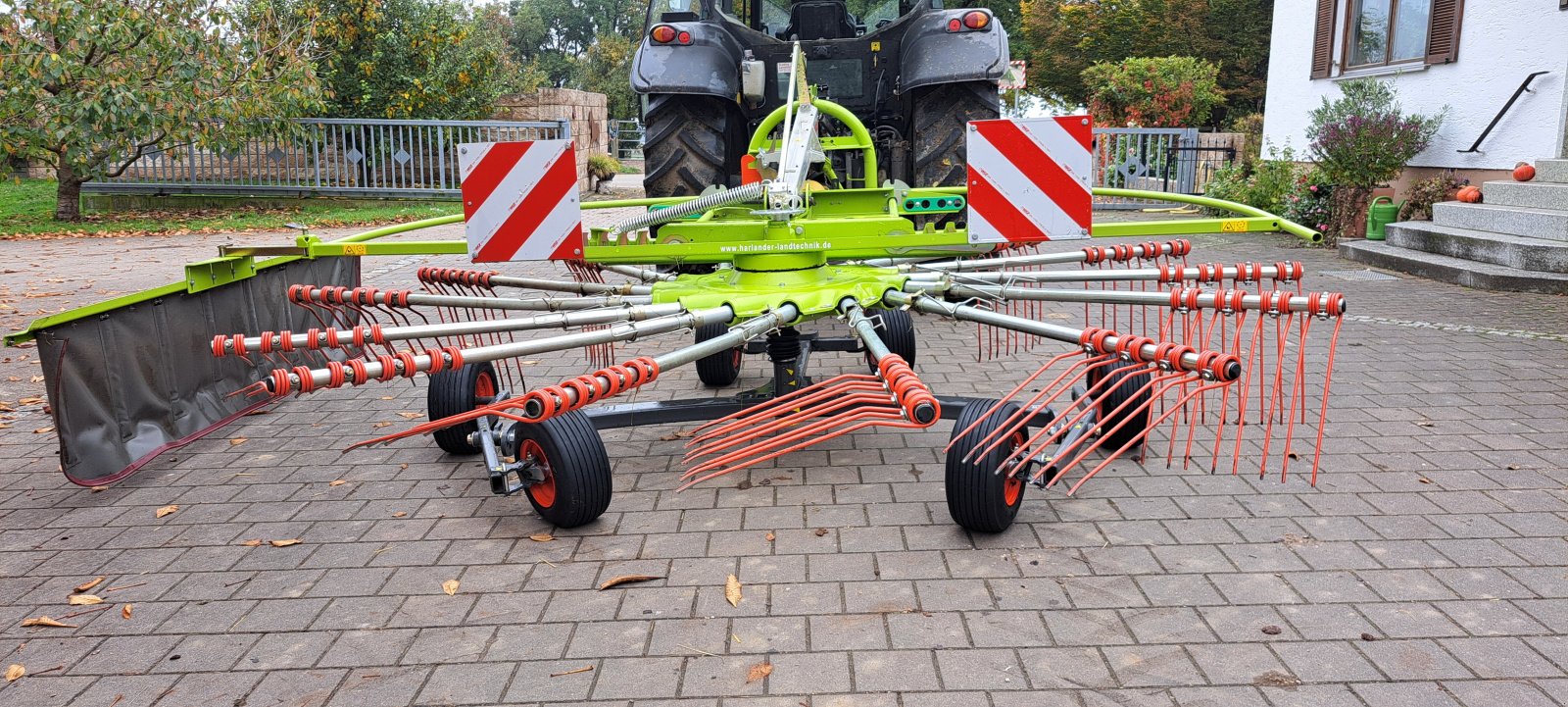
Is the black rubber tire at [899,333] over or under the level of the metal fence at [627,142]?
under

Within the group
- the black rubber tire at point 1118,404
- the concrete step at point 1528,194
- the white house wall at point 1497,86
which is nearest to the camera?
the black rubber tire at point 1118,404

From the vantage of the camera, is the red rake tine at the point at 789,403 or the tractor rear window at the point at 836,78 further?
the tractor rear window at the point at 836,78

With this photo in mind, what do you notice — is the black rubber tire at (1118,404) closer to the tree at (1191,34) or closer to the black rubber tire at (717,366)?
the black rubber tire at (717,366)

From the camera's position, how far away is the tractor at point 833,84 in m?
7.19

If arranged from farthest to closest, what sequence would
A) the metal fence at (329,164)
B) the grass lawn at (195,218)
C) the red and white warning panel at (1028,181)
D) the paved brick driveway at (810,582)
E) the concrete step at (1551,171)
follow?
1. the metal fence at (329,164)
2. the grass lawn at (195,218)
3. the concrete step at (1551,171)
4. the red and white warning panel at (1028,181)
5. the paved brick driveway at (810,582)

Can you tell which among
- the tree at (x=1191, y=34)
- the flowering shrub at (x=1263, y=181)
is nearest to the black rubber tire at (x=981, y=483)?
the flowering shrub at (x=1263, y=181)

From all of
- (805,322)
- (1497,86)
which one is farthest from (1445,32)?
(805,322)

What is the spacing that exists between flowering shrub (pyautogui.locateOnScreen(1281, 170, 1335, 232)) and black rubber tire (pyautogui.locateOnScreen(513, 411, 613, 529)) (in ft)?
32.9

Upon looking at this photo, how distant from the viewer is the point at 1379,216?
432 inches

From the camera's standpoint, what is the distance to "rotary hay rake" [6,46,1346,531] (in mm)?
3291

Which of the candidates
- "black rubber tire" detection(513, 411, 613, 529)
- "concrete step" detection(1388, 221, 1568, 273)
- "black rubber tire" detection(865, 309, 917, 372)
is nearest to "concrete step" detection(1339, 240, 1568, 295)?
"concrete step" detection(1388, 221, 1568, 273)

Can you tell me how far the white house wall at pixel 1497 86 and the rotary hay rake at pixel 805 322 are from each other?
19.9 ft

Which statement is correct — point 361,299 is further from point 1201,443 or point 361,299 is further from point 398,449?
point 1201,443

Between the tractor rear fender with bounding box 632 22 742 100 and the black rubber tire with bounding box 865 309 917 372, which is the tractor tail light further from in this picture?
the black rubber tire with bounding box 865 309 917 372
